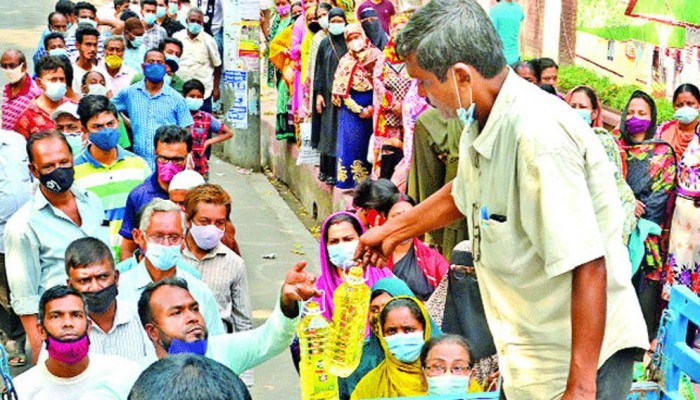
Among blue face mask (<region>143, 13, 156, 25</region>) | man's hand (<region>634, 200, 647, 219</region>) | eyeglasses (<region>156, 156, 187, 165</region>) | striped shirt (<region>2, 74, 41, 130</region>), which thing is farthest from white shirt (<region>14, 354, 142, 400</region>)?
blue face mask (<region>143, 13, 156, 25</region>)

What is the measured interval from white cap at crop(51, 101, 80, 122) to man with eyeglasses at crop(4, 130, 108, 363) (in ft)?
5.14

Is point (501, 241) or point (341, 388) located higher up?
point (501, 241)

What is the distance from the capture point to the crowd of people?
9.00 feet

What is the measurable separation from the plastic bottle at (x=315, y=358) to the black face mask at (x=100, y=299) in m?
1.34

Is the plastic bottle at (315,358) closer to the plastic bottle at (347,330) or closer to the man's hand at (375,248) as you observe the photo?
the plastic bottle at (347,330)

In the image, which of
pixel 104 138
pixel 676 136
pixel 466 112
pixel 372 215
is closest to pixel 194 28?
pixel 104 138

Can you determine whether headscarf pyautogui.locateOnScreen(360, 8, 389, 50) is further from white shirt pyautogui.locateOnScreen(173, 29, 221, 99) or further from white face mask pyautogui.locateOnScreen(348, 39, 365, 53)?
white shirt pyautogui.locateOnScreen(173, 29, 221, 99)

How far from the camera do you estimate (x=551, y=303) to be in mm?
2771

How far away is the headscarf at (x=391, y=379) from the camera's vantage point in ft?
16.0

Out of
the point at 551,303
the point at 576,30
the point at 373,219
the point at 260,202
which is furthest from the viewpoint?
the point at 260,202

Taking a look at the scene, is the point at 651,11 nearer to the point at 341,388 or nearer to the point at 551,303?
the point at 341,388

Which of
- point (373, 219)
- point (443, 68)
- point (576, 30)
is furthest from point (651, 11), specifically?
point (443, 68)

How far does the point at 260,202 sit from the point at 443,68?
31.0 ft

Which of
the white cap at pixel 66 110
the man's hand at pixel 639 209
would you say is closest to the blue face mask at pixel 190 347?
the man's hand at pixel 639 209
